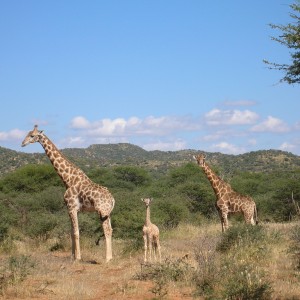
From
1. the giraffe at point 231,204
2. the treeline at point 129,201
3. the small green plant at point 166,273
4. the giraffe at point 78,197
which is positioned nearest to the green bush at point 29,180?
the treeline at point 129,201

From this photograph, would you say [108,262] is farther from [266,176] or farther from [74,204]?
[266,176]

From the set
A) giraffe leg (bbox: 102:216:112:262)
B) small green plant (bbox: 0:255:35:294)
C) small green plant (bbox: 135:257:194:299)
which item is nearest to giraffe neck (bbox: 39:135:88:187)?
giraffe leg (bbox: 102:216:112:262)

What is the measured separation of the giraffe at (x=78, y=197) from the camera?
1334 cm

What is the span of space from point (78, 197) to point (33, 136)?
1912mm

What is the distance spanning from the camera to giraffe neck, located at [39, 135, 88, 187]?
13797mm

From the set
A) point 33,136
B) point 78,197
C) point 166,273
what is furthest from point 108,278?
point 33,136

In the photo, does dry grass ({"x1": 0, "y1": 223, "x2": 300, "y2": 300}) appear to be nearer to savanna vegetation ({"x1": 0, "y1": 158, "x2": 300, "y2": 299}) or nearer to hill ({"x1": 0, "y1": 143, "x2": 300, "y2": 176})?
savanna vegetation ({"x1": 0, "y1": 158, "x2": 300, "y2": 299})

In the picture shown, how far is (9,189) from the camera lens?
34.5 meters

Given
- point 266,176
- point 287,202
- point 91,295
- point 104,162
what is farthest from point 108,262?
point 104,162

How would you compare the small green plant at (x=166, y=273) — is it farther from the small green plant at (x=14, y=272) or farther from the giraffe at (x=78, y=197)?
the giraffe at (x=78, y=197)

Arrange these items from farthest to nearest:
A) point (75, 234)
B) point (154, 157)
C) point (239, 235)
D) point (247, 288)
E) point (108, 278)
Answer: point (154, 157), point (75, 234), point (239, 235), point (108, 278), point (247, 288)

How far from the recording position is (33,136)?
13797 mm

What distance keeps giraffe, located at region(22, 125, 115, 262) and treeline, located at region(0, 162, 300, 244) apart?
72.4 inches

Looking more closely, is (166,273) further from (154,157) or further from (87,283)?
(154,157)
